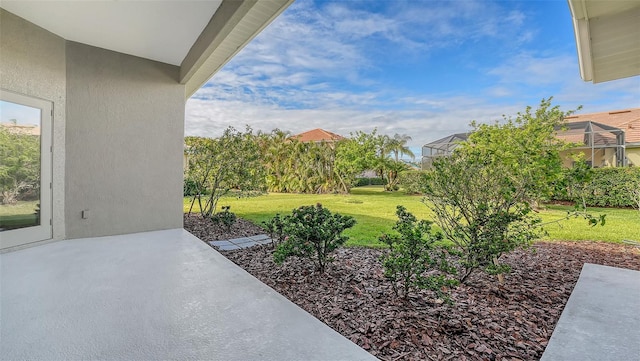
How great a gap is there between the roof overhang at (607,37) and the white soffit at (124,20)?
4124 millimetres

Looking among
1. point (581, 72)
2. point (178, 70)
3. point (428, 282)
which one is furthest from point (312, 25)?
point (428, 282)

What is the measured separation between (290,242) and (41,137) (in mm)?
4729

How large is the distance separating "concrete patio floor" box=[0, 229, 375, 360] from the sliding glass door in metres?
0.67

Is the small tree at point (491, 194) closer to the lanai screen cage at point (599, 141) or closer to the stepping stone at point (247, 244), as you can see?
the stepping stone at point (247, 244)

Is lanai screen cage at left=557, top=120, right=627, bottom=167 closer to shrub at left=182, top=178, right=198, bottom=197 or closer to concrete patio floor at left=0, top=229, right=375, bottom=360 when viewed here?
concrete patio floor at left=0, top=229, right=375, bottom=360

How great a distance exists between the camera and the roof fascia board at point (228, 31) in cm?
346

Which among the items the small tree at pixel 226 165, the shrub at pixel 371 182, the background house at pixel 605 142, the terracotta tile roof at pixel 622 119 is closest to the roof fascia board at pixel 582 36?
the background house at pixel 605 142

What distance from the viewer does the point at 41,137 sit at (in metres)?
4.87

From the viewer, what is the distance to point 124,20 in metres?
4.43

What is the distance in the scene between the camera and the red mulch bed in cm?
206

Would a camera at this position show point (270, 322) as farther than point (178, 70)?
No

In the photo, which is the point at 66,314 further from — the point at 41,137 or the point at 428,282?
the point at 41,137

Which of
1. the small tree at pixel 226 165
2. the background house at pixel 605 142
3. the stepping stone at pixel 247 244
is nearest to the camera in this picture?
the stepping stone at pixel 247 244

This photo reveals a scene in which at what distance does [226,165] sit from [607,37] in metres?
6.65
